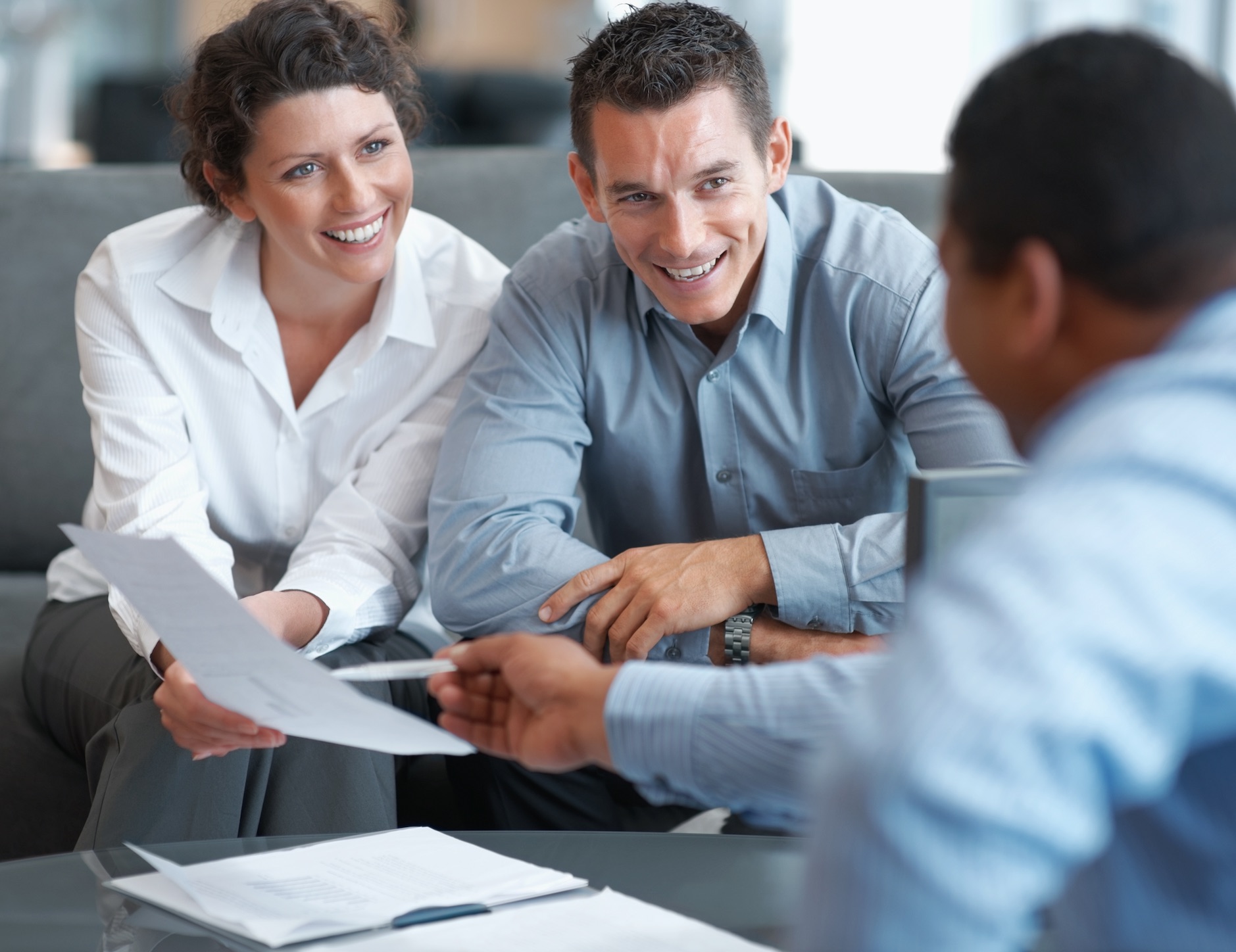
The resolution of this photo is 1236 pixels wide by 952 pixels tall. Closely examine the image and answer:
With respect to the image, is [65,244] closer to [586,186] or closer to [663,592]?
[586,186]

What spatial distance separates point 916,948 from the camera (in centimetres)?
44

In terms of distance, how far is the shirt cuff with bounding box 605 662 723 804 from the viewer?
669mm

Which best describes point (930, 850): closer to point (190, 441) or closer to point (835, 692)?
point (835, 692)

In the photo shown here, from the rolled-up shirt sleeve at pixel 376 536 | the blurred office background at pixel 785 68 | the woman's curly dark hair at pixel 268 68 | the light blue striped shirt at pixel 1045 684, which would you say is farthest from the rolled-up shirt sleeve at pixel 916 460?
the blurred office background at pixel 785 68

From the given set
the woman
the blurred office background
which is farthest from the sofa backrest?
the blurred office background

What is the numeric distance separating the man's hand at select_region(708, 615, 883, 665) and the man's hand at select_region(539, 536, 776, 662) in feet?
0.10

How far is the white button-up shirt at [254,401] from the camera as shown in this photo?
1.54 metres

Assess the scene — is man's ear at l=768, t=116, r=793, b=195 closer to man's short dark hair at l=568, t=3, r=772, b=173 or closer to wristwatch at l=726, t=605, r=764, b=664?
man's short dark hair at l=568, t=3, r=772, b=173

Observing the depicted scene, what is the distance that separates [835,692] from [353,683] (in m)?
0.80

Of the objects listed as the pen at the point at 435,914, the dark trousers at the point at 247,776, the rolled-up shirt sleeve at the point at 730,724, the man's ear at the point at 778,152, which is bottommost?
the dark trousers at the point at 247,776

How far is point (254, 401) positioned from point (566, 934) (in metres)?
0.98

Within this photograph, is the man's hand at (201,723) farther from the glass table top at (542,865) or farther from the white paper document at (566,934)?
the white paper document at (566,934)

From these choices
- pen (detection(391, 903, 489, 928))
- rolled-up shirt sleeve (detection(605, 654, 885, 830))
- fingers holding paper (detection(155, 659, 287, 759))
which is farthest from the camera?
fingers holding paper (detection(155, 659, 287, 759))

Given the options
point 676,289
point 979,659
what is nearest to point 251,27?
point 676,289
